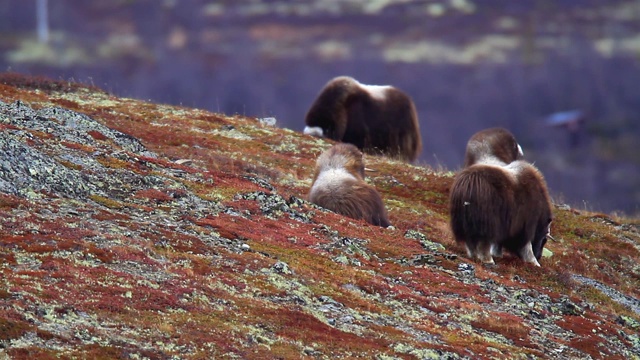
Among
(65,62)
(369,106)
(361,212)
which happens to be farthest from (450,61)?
(361,212)

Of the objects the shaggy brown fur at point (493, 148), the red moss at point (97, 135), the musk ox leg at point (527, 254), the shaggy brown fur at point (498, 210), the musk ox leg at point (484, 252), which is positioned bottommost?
the musk ox leg at point (527, 254)

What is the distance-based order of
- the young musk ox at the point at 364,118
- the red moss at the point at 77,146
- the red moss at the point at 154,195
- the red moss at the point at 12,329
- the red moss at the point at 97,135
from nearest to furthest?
the red moss at the point at 12,329, the red moss at the point at 154,195, the red moss at the point at 77,146, the red moss at the point at 97,135, the young musk ox at the point at 364,118

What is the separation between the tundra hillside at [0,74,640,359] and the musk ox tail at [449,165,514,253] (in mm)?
548

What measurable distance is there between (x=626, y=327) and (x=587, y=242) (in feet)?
21.6

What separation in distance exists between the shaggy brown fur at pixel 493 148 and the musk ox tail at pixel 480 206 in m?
3.89

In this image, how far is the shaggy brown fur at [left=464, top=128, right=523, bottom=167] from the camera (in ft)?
82.8

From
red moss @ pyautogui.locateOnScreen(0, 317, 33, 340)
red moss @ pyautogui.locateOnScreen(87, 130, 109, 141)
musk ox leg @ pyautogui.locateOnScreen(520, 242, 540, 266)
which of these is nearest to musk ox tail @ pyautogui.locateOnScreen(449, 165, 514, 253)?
musk ox leg @ pyautogui.locateOnScreen(520, 242, 540, 266)

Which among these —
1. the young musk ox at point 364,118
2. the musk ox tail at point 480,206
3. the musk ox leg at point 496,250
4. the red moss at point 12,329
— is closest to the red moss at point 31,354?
the red moss at point 12,329

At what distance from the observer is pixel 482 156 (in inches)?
992

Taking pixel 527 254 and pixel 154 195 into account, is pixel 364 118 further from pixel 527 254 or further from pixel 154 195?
pixel 154 195

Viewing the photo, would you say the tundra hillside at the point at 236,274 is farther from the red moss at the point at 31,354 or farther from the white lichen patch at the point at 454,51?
the white lichen patch at the point at 454,51

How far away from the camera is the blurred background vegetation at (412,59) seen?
136125 mm

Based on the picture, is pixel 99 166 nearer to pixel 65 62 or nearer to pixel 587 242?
pixel 587 242

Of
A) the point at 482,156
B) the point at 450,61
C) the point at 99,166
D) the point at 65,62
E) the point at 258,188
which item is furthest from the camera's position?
the point at 450,61
